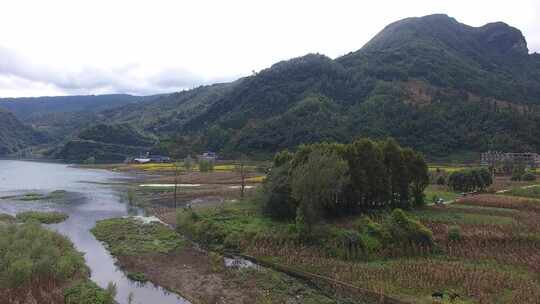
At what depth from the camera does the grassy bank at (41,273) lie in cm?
2738

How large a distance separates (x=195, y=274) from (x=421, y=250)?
19222 mm

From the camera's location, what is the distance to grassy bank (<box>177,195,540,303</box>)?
29.7 meters

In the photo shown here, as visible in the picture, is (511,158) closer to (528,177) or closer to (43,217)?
(528,177)

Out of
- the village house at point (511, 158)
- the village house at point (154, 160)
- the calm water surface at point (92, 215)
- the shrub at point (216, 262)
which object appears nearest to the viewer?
the calm water surface at point (92, 215)

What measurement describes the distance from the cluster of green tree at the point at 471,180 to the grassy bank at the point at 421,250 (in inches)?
553

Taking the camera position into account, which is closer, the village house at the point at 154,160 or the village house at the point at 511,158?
the village house at the point at 511,158

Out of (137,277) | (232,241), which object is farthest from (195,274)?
(232,241)

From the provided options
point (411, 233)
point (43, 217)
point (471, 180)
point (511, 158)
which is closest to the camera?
point (411, 233)

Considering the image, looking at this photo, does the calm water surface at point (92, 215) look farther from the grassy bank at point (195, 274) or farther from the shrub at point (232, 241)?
the shrub at point (232, 241)

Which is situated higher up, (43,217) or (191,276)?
(43,217)

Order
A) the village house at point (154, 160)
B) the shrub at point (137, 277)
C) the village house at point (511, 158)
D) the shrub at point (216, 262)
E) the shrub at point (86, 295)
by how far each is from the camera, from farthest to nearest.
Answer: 1. the village house at point (154, 160)
2. the village house at point (511, 158)
3. the shrub at point (216, 262)
4. the shrub at point (137, 277)
5. the shrub at point (86, 295)

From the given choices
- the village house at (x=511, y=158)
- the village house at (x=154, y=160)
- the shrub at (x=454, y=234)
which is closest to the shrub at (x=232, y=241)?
the shrub at (x=454, y=234)

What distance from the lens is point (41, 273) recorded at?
30625 mm

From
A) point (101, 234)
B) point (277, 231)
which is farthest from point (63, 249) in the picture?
point (277, 231)
